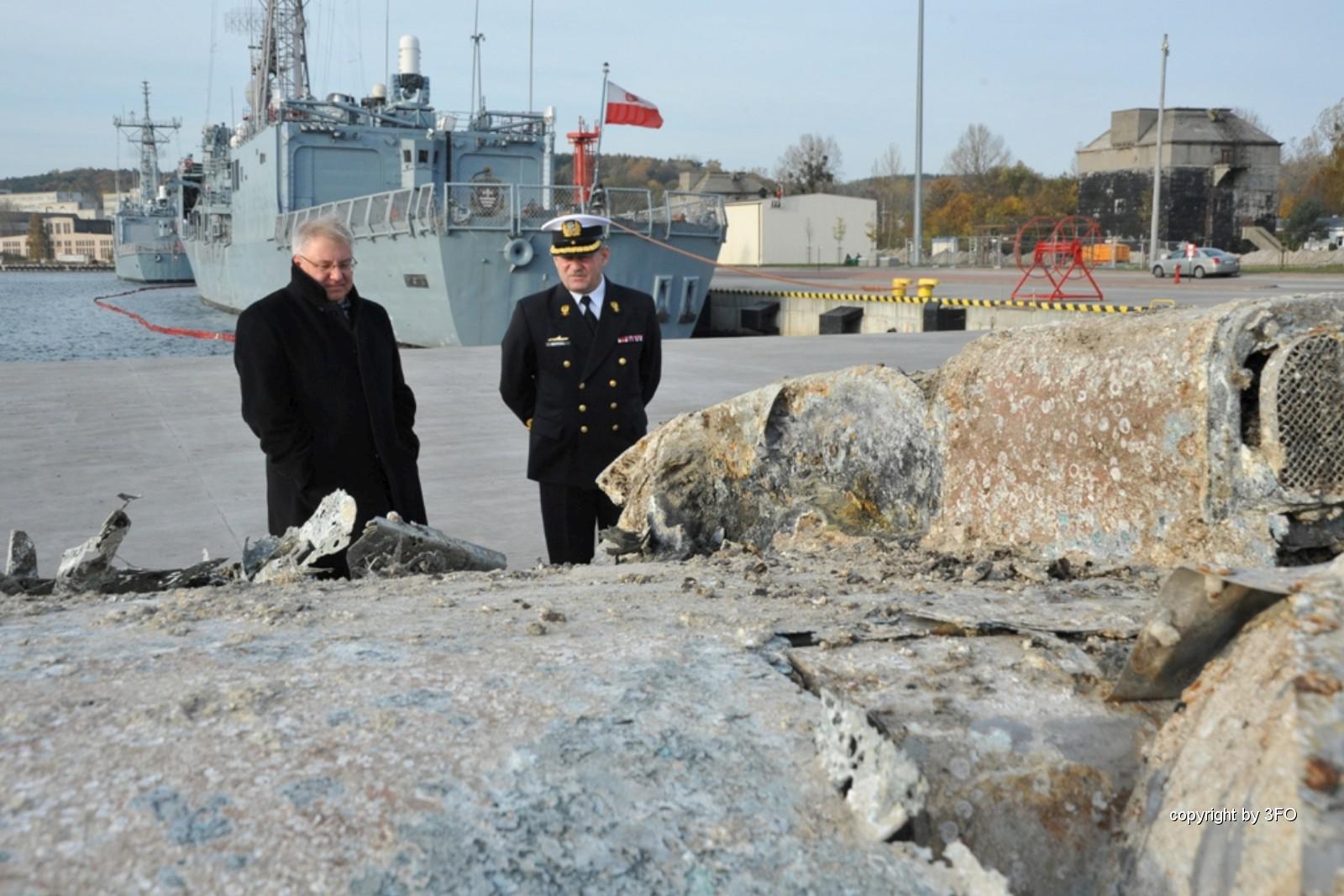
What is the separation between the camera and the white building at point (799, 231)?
54.6 metres

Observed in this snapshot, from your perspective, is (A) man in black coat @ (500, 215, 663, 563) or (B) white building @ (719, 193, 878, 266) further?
(B) white building @ (719, 193, 878, 266)

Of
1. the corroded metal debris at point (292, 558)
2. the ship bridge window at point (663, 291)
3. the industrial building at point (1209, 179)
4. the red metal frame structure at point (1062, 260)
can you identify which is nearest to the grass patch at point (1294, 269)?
the red metal frame structure at point (1062, 260)

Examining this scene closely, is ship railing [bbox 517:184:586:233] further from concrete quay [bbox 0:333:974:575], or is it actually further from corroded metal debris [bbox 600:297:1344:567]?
corroded metal debris [bbox 600:297:1344:567]

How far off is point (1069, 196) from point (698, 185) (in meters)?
19.5

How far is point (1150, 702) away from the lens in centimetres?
179

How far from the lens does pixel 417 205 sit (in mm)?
19734

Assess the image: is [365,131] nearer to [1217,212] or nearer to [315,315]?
[315,315]

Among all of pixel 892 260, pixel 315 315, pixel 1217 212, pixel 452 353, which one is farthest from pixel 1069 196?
pixel 315 315

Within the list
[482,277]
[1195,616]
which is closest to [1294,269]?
[482,277]

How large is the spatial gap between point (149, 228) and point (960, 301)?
159 feet

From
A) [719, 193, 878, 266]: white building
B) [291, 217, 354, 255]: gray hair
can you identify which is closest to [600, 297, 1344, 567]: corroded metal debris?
[291, 217, 354, 255]: gray hair

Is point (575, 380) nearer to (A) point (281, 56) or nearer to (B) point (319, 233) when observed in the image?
(B) point (319, 233)

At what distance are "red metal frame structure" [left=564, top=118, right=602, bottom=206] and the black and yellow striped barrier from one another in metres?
5.47

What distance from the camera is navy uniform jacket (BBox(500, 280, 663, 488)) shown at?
4.07m
